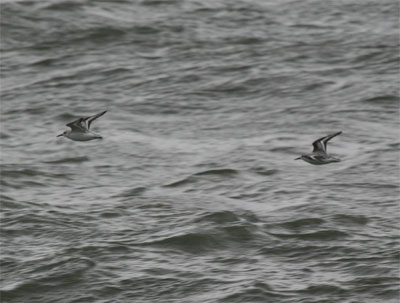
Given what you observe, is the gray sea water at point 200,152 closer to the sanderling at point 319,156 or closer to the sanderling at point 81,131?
the sanderling at point 319,156

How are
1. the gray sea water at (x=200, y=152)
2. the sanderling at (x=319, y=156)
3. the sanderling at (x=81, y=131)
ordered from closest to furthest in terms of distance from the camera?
the sanderling at (x=81, y=131) < the sanderling at (x=319, y=156) < the gray sea water at (x=200, y=152)

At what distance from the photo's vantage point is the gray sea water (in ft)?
58.1

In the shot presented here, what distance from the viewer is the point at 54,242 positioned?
1903cm

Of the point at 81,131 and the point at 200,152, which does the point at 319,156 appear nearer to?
the point at 81,131

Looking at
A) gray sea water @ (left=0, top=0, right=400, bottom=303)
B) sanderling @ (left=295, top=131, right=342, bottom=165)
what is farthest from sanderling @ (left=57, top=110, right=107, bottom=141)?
sanderling @ (left=295, top=131, right=342, bottom=165)

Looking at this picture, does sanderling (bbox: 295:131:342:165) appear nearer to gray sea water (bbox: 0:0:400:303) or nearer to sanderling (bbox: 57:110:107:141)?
gray sea water (bbox: 0:0:400:303)

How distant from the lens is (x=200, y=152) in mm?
23031

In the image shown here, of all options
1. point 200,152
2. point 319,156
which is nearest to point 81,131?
point 319,156

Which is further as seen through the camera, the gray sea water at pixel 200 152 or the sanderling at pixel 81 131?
the gray sea water at pixel 200 152

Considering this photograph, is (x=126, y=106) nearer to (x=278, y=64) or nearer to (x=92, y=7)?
(x=278, y=64)

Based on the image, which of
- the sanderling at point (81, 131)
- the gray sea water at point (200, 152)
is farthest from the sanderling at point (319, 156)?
the sanderling at point (81, 131)

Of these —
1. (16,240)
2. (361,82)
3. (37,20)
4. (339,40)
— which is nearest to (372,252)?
(16,240)

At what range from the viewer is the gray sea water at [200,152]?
58.1ft

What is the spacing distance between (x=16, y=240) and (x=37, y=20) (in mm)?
13489
